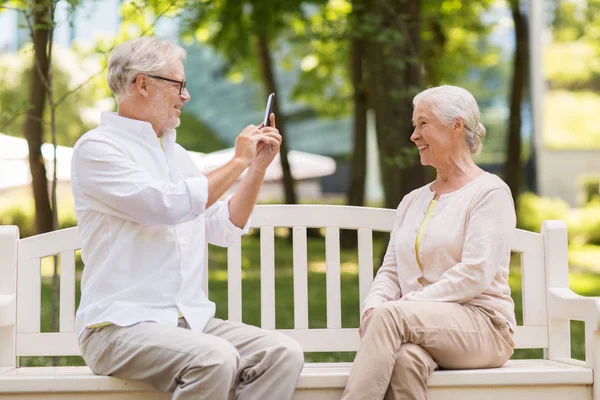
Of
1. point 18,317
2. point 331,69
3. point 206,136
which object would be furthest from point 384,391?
point 206,136

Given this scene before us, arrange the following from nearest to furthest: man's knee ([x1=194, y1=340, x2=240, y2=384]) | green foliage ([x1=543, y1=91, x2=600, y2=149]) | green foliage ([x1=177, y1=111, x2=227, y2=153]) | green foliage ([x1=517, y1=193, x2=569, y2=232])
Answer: man's knee ([x1=194, y1=340, x2=240, y2=384]) → green foliage ([x1=517, y1=193, x2=569, y2=232]) → green foliage ([x1=543, y1=91, x2=600, y2=149]) → green foliage ([x1=177, y1=111, x2=227, y2=153])

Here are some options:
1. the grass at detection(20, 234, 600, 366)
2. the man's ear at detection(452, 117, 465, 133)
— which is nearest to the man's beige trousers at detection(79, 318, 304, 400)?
the man's ear at detection(452, 117, 465, 133)

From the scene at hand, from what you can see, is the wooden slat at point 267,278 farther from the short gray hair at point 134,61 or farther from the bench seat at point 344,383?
the short gray hair at point 134,61

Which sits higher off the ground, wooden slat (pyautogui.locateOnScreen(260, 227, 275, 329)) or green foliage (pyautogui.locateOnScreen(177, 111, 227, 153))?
green foliage (pyautogui.locateOnScreen(177, 111, 227, 153))

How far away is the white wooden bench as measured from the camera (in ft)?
11.2

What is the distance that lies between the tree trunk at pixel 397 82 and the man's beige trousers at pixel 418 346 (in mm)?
3663

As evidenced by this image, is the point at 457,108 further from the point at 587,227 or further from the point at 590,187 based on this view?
the point at 590,187

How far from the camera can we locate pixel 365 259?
3.95m

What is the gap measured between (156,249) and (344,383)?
2.77 feet

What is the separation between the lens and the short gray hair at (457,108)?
11.8ft

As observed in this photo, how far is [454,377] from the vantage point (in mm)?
3277

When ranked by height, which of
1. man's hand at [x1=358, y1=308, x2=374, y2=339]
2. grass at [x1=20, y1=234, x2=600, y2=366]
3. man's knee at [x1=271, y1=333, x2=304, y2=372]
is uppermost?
man's hand at [x1=358, y1=308, x2=374, y2=339]

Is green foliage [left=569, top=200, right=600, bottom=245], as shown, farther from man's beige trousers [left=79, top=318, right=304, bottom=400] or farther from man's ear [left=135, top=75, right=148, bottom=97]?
man's ear [left=135, top=75, right=148, bottom=97]

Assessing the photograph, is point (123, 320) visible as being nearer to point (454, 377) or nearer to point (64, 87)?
point (454, 377)
